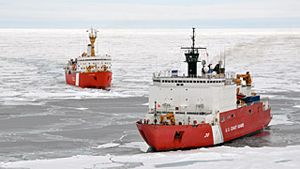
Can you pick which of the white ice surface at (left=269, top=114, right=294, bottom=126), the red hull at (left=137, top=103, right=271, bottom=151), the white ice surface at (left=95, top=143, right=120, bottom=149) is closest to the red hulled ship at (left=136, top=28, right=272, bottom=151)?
the red hull at (left=137, top=103, right=271, bottom=151)

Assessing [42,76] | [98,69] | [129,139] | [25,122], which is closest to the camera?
[129,139]

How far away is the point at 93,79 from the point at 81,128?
66.2ft

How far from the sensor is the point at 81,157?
1719 cm

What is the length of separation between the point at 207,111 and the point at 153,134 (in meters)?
2.39

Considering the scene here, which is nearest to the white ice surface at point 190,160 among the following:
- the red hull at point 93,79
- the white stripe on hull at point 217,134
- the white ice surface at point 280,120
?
the white stripe on hull at point 217,134

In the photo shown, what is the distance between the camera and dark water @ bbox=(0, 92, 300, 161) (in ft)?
62.3

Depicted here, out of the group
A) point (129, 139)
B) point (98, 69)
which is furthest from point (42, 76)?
point (129, 139)

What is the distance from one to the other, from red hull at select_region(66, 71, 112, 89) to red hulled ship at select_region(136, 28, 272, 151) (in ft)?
72.4

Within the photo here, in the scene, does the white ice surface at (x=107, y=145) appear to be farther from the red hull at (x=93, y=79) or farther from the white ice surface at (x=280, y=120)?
the red hull at (x=93, y=79)

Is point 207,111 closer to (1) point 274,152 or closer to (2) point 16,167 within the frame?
(1) point 274,152

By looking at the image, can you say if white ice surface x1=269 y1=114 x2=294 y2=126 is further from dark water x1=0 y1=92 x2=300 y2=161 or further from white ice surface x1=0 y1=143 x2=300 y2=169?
white ice surface x1=0 y1=143 x2=300 y2=169

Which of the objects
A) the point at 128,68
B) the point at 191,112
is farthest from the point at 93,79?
the point at 191,112

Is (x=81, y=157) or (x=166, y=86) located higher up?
(x=166, y=86)

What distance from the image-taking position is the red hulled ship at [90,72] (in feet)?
142
